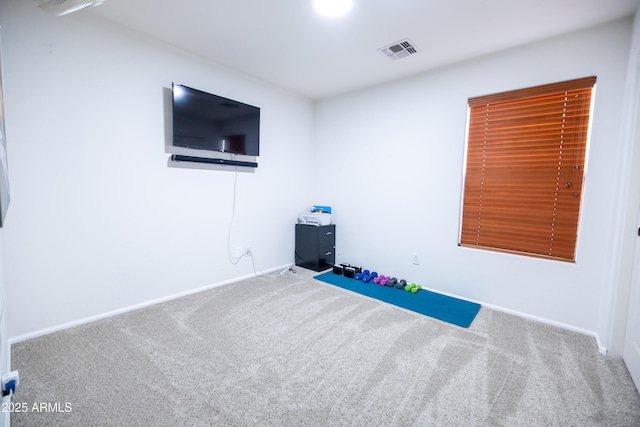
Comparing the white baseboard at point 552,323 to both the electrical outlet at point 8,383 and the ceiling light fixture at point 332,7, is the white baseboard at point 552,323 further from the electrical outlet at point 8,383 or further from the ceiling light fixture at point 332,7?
the electrical outlet at point 8,383

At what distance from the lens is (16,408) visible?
1.36 m

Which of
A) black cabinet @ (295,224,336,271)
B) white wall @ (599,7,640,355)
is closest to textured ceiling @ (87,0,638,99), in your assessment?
white wall @ (599,7,640,355)

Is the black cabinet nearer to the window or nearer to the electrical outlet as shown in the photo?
the window

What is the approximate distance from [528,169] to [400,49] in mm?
1625

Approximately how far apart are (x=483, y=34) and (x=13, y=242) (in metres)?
3.97

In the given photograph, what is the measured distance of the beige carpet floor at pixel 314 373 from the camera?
138cm

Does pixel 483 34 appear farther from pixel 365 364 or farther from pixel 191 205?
pixel 191 205

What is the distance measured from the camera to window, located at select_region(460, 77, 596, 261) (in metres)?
2.29

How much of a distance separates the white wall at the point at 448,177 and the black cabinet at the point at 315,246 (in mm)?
180

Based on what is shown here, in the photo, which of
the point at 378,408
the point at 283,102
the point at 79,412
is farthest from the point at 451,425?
the point at 283,102

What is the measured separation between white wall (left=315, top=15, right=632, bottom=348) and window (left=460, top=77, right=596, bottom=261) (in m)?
0.09

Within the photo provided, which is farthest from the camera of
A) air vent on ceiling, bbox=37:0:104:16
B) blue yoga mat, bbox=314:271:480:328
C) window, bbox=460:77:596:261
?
blue yoga mat, bbox=314:271:480:328

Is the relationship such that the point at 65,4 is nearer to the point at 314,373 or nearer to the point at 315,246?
the point at 314,373

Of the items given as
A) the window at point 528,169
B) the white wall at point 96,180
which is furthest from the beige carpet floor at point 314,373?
the window at point 528,169
